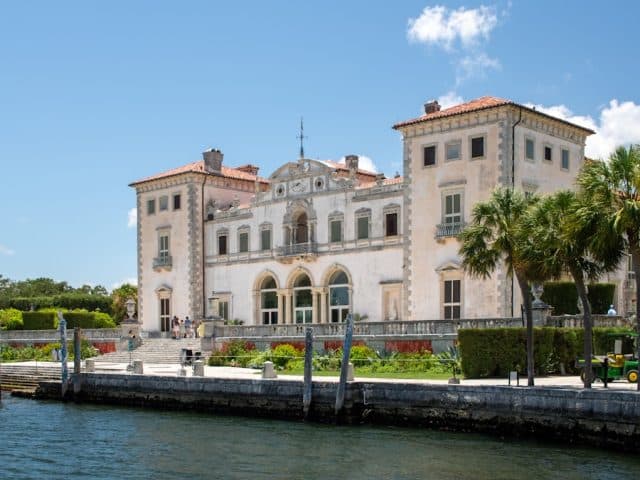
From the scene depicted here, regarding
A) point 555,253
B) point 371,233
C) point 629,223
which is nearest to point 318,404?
point 555,253

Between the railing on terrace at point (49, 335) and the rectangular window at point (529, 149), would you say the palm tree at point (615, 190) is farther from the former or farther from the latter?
the railing on terrace at point (49, 335)

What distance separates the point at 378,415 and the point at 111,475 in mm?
9706

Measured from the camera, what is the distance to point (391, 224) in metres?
49.1

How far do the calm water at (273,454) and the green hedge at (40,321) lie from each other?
109 ft

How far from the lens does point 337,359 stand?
40.6 metres

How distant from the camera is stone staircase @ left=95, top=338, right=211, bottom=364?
50031mm

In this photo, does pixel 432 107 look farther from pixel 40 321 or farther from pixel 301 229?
pixel 40 321

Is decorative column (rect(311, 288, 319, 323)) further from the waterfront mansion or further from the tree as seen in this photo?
the tree

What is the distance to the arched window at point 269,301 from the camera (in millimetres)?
55344

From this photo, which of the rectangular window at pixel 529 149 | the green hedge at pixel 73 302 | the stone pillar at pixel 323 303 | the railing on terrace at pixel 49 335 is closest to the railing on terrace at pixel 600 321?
the rectangular window at pixel 529 149

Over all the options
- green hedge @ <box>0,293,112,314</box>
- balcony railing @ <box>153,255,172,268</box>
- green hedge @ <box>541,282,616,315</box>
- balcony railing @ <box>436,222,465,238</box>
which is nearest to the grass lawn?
green hedge @ <box>541,282,616,315</box>

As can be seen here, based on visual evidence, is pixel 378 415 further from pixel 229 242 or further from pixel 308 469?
pixel 229 242

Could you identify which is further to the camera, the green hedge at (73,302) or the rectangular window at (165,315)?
the green hedge at (73,302)

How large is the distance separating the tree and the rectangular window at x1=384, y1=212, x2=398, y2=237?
1414 inches
